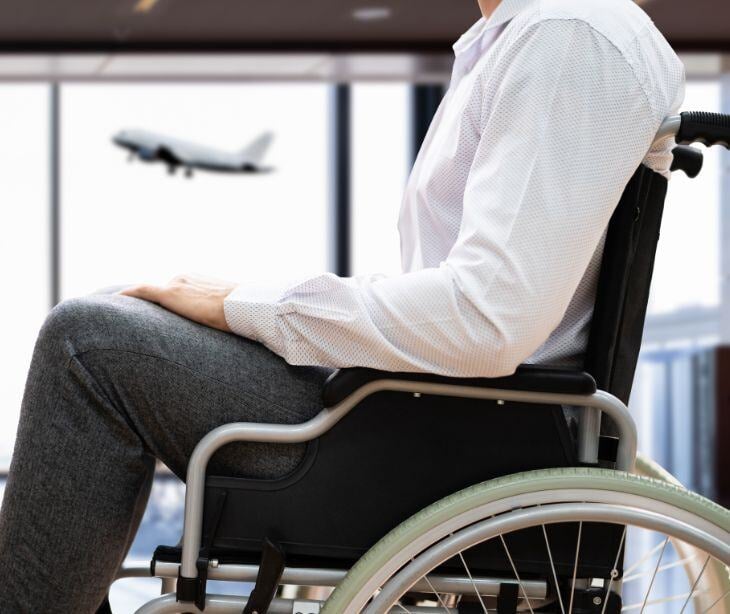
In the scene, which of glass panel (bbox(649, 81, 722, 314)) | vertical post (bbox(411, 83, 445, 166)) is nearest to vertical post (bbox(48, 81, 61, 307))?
vertical post (bbox(411, 83, 445, 166))

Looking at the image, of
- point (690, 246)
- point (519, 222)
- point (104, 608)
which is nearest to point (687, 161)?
point (519, 222)

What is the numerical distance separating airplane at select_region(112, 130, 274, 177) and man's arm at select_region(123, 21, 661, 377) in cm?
452

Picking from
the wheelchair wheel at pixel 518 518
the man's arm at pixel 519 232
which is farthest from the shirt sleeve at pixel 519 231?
the wheelchair wheel at pixel 518 518

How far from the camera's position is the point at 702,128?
0.87 meters

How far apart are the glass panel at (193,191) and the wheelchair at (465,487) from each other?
4.48 meters

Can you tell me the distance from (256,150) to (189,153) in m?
0.39

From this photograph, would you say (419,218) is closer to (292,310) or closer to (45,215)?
(292,310)

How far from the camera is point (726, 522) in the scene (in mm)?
841

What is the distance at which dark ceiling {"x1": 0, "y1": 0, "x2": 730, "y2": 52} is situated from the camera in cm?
401

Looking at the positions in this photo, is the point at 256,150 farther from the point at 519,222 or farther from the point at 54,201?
the point at 519,222

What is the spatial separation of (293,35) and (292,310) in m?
3.62

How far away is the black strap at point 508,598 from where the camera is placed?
0.90 metres

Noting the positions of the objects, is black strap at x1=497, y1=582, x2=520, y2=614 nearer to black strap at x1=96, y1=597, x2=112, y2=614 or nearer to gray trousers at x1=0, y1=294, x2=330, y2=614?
gray trousers at x1=0, y1=294, x2=330, y2=614

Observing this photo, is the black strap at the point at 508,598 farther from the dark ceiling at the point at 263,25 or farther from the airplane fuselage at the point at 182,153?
the airplane fuselage at the point at 182,153
